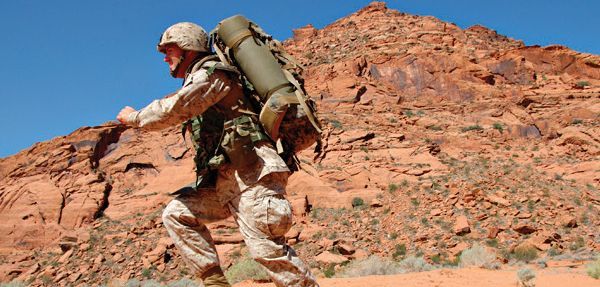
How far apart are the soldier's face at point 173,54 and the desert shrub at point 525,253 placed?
1289 centimetres

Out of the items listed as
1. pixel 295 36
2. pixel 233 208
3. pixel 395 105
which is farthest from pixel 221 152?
pixel 295 36

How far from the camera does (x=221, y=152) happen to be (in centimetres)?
297

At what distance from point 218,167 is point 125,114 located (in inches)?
24.9

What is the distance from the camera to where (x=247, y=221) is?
2.88 m

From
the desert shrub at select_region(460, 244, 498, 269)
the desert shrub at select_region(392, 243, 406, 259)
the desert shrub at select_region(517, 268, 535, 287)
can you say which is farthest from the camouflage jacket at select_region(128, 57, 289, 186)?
the desert shrub at select_region(392, 243, 406, 259)

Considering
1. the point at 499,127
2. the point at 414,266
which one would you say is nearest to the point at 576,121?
the point at 499,127

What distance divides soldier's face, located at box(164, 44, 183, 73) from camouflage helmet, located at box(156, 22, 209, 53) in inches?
1.3

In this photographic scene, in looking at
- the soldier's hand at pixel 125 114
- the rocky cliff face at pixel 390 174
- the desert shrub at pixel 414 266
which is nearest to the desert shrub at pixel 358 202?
the rocky cliff face at pixel 390 174

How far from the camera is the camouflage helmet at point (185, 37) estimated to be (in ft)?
10.2

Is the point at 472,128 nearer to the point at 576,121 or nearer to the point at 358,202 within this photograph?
the point at 576,121

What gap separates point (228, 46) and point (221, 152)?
641mm

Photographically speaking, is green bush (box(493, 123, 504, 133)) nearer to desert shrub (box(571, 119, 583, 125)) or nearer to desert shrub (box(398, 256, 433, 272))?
desert shrub (box(571, 119, 583, 125))

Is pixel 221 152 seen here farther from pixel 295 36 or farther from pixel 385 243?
pixel 295 36

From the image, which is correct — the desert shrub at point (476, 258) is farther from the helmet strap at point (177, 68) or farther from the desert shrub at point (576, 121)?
the desert shrub at point (576, 121)
